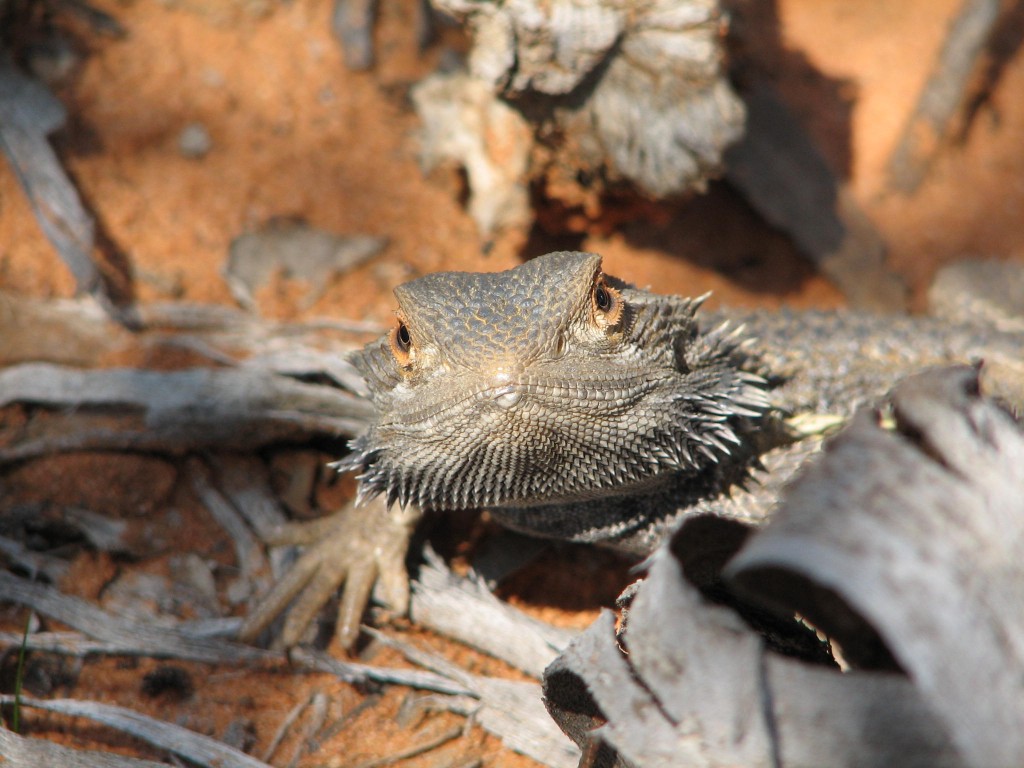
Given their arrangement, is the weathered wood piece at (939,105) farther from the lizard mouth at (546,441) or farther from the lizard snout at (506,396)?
the lizard snout at (506,396)

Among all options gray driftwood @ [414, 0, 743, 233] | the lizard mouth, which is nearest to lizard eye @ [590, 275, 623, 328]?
the lizard mouth

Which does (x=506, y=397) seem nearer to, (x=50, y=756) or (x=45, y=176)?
(x=50, y=756)

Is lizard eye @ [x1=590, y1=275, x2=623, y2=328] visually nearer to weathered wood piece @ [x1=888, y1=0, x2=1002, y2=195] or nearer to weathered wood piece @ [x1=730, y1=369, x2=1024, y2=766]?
weathered wood piece @ [x1=730, y1=369, x2=1024, y2=766]

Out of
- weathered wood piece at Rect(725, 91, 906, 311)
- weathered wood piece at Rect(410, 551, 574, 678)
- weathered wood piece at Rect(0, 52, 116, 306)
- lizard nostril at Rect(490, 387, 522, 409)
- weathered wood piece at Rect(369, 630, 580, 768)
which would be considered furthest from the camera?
weathered wood piece at Rect(725, 91, 906, 311)

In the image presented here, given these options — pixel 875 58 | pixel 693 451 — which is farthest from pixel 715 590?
pixel 875 58

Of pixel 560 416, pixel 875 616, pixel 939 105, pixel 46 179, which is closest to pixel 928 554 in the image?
pixel 875 616

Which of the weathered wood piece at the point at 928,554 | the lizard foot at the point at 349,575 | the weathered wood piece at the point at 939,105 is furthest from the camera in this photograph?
the weathered wood piece at the point at 939,105

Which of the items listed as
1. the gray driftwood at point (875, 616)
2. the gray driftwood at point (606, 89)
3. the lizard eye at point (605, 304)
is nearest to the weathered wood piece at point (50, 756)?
the gray driftwood at point (875, 616)
